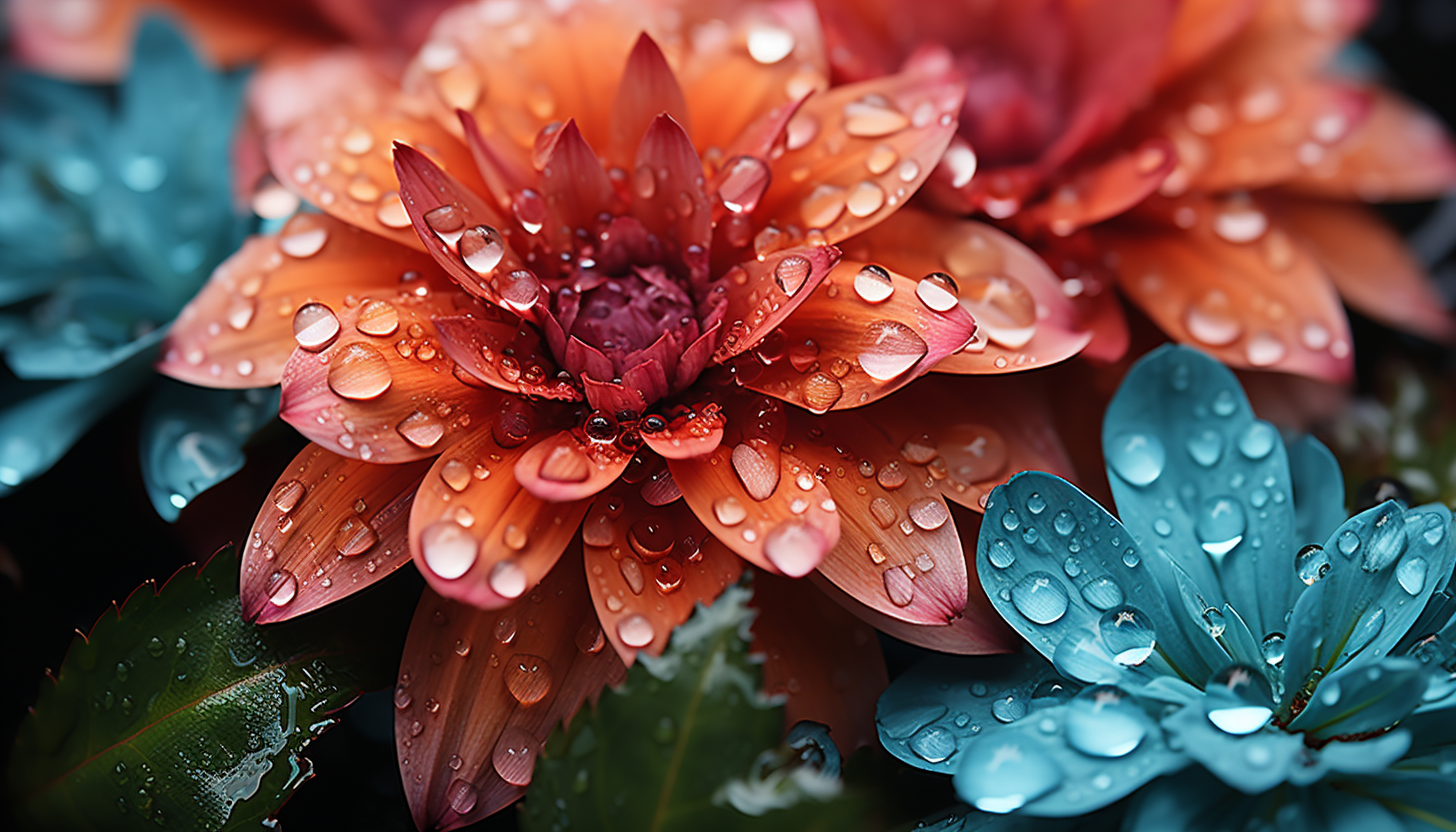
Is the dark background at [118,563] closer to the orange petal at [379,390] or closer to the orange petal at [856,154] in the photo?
the orange petal at [379,390]

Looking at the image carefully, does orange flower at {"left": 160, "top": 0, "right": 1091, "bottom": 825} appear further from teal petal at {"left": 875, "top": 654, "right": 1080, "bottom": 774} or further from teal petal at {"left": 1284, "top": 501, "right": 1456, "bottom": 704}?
teal petal at {"left": 1284, "top": 501, "right": 1456, "bottom": 704}

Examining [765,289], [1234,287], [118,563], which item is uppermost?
[765,289]

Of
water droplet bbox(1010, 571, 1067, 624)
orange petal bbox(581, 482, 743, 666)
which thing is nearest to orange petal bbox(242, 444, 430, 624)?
orange petal bbox(581, 482, 743, 666)

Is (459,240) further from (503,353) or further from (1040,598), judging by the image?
(1040,598)

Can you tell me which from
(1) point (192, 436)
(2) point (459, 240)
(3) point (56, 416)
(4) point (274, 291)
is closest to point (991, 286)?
(2) point (459, 240)

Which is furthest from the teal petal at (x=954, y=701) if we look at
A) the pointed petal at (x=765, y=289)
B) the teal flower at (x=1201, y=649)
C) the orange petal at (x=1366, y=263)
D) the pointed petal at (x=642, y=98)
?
the orange petal at (x=1366, y=263)
